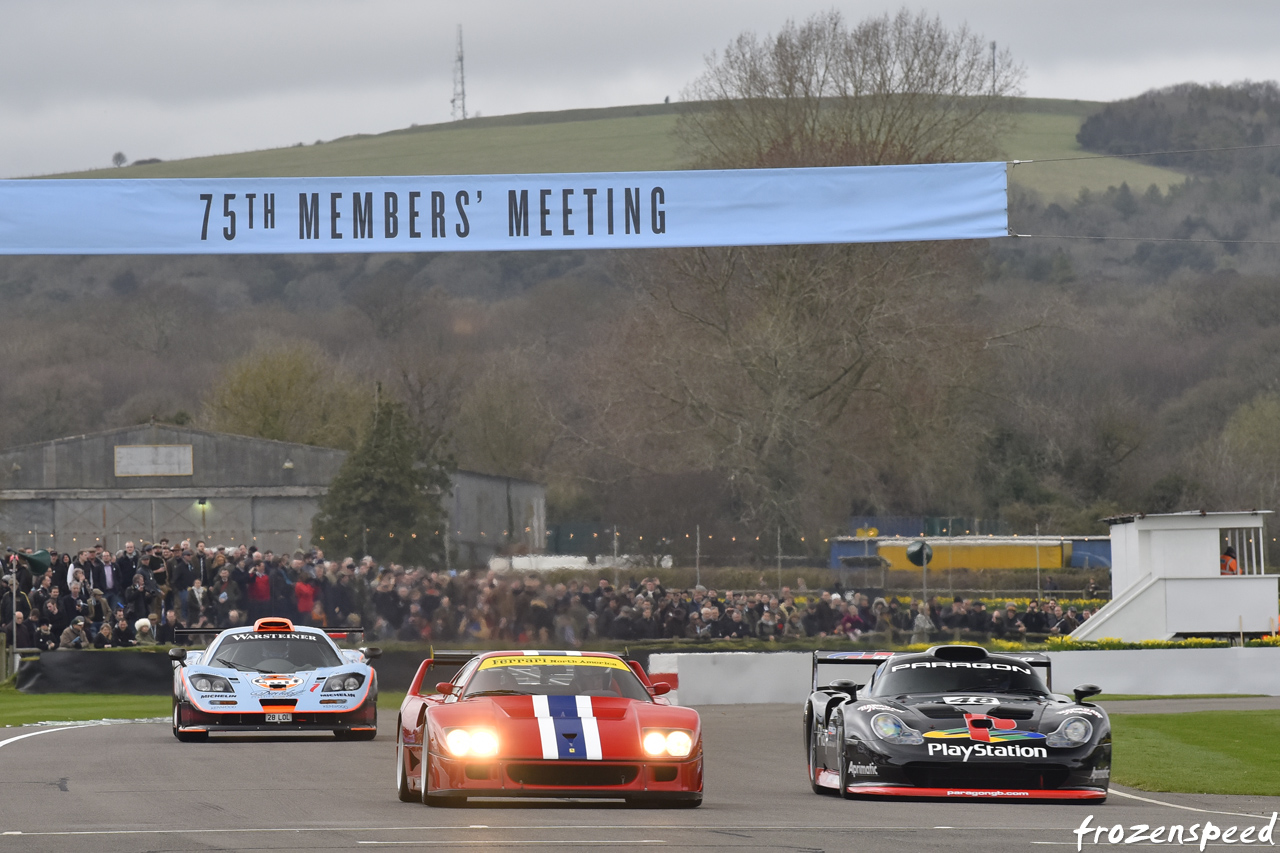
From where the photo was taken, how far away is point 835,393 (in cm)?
6069

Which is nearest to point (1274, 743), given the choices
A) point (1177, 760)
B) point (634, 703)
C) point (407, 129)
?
point (1177, 760)

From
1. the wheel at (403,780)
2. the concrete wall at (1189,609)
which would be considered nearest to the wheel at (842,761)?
the wheel at (403,780)

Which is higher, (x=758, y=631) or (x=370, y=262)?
(x=370, y=262)

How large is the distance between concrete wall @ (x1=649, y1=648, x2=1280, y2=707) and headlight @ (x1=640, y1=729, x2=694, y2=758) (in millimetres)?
18595

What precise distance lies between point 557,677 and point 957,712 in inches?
115

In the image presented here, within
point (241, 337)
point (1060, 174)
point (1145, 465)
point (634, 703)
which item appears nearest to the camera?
point (634, 703)

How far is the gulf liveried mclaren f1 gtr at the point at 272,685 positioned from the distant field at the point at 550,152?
9214cm

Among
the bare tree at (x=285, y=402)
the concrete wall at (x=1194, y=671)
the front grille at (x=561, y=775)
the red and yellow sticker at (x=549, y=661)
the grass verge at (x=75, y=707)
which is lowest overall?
the concrete wall at (x=1194, y=671)

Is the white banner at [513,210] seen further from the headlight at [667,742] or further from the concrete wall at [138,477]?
the concrete wall at [138,477]

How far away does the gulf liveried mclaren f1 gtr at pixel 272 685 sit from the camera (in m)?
19.5

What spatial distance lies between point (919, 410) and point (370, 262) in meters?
94.6

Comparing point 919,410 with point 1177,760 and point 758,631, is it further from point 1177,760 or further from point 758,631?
point 1177,760

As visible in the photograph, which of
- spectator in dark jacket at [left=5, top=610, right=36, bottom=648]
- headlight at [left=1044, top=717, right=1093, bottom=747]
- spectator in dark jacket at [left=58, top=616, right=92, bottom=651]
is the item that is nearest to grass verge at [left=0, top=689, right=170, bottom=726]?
spectator in dark jacket at [left=5, top=610, right=36, bottom=648]

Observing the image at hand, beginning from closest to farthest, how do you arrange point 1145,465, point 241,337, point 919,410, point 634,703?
point 634,703 → point 919,410 → point 1145,465 → point 241,337
